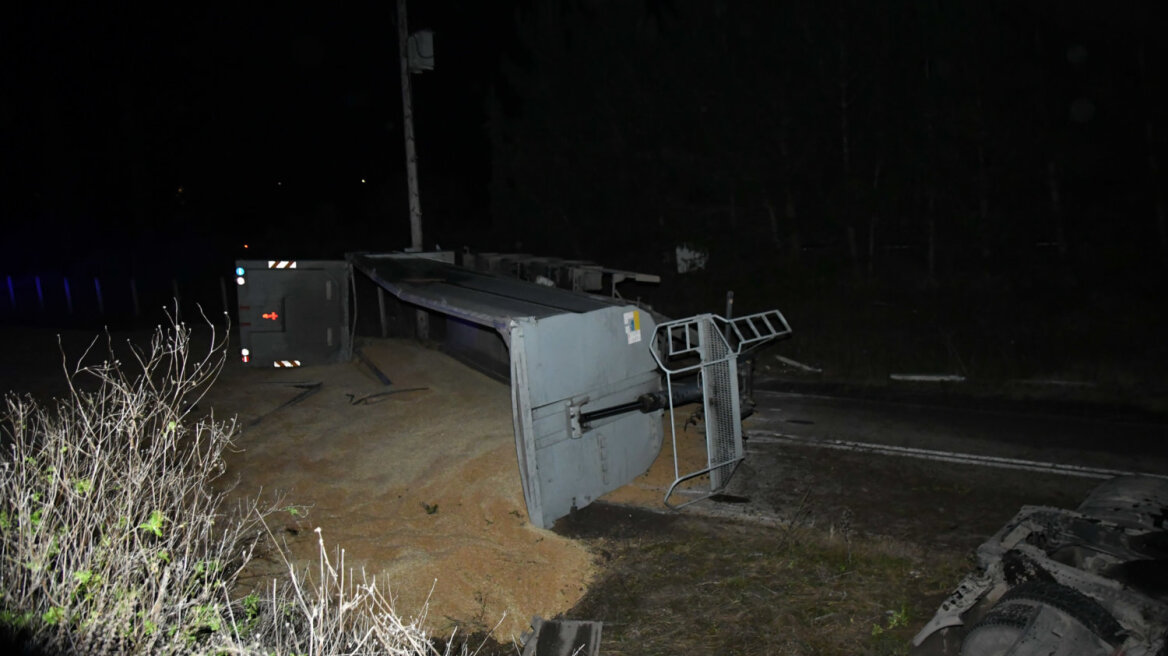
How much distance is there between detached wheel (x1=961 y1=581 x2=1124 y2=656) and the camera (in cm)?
394

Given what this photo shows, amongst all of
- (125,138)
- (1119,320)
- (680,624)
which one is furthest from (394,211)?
(680,624)

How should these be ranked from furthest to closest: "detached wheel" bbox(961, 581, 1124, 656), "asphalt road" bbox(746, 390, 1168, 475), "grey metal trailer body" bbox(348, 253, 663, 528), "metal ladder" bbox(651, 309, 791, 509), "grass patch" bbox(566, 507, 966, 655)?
"asphalt road" bbox(746, 390, 1168, 475)
"metal ladder" bbox(651, 309, 791, 509)
"grey metal trailer body" bbox(348, 253, 663, 528)
"grass patch" bbox(566, 507, 966, 655)
"detached wheel" bbox(961, 581, 1124, 656)

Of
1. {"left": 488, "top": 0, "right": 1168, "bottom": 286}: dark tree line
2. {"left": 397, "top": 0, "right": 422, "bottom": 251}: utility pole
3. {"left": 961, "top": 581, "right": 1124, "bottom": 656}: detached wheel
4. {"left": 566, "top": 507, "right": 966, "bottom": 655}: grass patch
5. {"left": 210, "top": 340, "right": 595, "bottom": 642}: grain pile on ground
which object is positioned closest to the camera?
{"left": 961, "top": 581, "right": 1124, "bottom": 656}: detached wheel

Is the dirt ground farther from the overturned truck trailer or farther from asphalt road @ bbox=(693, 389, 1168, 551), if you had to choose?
the overturned truck trailer

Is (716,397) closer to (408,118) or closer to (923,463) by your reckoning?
(923,463)

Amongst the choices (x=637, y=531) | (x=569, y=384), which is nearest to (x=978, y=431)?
(x=637, y=531)

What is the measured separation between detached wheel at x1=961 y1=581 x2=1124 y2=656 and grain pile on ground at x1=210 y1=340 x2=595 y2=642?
294 cm

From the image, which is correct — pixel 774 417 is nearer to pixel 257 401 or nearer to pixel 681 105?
pixel 257 401

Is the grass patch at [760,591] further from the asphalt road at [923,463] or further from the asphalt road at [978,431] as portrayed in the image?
the asphalt road at [978,431]

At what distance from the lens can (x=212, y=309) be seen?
76.0 feet

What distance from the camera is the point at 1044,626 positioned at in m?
4.01

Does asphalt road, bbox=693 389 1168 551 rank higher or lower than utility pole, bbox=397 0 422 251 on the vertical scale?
lower

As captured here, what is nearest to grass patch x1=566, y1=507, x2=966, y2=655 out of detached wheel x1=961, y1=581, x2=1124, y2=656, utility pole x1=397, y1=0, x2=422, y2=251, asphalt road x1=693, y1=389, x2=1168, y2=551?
asphalt road x1=693, y1=389, x2=1168, y2=551

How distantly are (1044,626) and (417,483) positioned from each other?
577 cm
